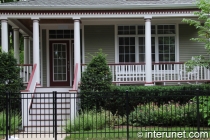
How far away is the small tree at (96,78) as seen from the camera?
1315cm

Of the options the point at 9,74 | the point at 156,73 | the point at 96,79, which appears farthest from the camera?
the point at 156,73

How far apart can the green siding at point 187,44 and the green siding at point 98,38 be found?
3.60 m

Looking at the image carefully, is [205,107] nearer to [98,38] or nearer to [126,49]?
[126,49]

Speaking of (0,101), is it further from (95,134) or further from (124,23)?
(124,23)

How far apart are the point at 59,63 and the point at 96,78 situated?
4.27m

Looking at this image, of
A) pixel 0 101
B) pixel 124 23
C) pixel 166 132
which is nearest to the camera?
pixel 166 132

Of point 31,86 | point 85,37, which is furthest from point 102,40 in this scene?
point 31,86

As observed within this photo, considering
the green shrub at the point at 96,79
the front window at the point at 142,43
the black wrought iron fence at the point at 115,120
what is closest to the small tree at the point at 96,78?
the green shrub at the point at 96,79

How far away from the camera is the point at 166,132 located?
32.4 feet

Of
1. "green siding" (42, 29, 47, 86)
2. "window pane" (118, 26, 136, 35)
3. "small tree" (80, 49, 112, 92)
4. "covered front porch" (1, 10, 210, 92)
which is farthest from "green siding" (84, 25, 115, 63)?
"small tree" (80, 49, 112, 92)

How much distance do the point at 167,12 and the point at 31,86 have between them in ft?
22.3

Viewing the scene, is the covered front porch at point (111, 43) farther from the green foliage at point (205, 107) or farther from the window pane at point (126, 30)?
the green foliage at point (205, 107)

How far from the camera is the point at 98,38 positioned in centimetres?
1661

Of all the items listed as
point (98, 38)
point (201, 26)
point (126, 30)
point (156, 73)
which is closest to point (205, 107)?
point (201, 26)
